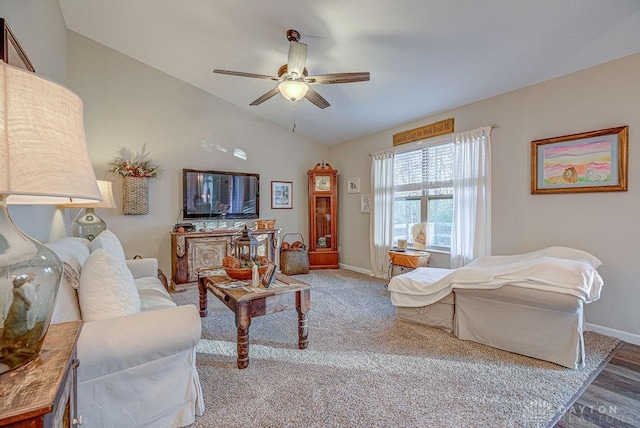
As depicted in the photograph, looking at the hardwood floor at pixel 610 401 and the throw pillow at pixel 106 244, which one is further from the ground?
the throw pillow at pixel 106 244

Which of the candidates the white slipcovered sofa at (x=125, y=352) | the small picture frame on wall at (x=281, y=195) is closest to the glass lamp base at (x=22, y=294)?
the white slipcovered sofa at (x=125, y=352)

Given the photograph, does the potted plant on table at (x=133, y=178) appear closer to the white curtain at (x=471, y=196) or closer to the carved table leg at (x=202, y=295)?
the carved table leg at (x=202, y=295)

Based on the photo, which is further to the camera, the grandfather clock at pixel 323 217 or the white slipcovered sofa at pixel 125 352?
the grandfather clock at pixel 323 217

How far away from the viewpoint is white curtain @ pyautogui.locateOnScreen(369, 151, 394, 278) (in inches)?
191

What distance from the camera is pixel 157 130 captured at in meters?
4.54

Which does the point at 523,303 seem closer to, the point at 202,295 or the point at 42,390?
the point at 42,390

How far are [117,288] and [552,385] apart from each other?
2.79 metres

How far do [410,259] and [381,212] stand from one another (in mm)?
1199

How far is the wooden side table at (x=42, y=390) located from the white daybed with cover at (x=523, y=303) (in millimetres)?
2651

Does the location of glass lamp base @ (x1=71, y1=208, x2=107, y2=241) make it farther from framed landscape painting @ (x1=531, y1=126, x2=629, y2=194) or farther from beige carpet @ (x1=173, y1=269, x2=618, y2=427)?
framed landscape painting @ (x1=531, y1=126, x2=629, y2=194)

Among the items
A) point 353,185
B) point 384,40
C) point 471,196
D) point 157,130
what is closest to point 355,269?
point 353,185

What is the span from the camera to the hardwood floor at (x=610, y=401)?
1.64m

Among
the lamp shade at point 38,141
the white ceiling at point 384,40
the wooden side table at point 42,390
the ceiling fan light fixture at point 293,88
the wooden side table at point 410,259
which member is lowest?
the wooden side table at point 410,259

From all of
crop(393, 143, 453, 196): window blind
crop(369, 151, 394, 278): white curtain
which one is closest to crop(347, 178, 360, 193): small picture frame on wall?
crop(369, 151, 394, 278): white curtain
